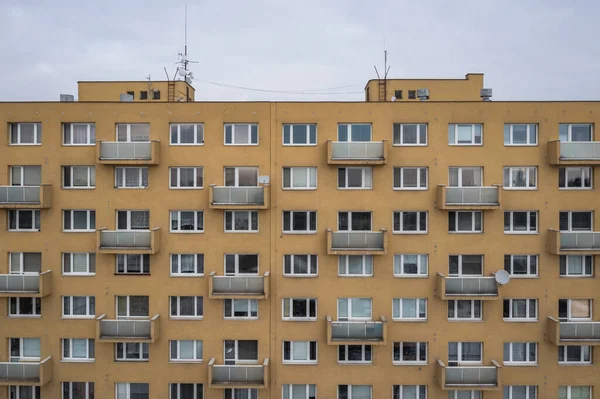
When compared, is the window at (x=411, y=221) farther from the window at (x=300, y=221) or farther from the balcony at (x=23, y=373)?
the balcony at (x=23, y=373)

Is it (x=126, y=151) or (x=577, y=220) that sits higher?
(x=126, y=151)

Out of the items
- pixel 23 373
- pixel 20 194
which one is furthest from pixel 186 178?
pixel 23 373

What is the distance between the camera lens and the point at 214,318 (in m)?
21.5

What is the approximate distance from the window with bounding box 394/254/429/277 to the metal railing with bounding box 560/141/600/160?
954 centimetres

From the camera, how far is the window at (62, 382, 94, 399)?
21750mm

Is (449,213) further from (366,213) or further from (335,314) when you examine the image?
(335,314)

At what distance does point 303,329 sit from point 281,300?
82.9 inches

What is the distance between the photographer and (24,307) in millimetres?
21688

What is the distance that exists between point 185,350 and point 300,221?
1016cm

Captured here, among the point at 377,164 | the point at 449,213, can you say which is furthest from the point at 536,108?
the point at 377,164

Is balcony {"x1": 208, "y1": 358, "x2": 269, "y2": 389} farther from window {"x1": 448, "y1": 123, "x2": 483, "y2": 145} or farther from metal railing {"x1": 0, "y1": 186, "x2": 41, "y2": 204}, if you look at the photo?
window {"x1": 448, "y1": 123, "x2": 483, "y2": 145}

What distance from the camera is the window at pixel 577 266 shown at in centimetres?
2133

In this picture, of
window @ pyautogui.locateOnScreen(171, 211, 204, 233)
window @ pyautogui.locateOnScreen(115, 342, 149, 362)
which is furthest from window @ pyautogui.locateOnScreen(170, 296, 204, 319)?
window @ pyautogui.locateOnScreen(171, 211, 204, 233)

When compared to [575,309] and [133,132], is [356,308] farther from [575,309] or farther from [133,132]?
[133,132]
